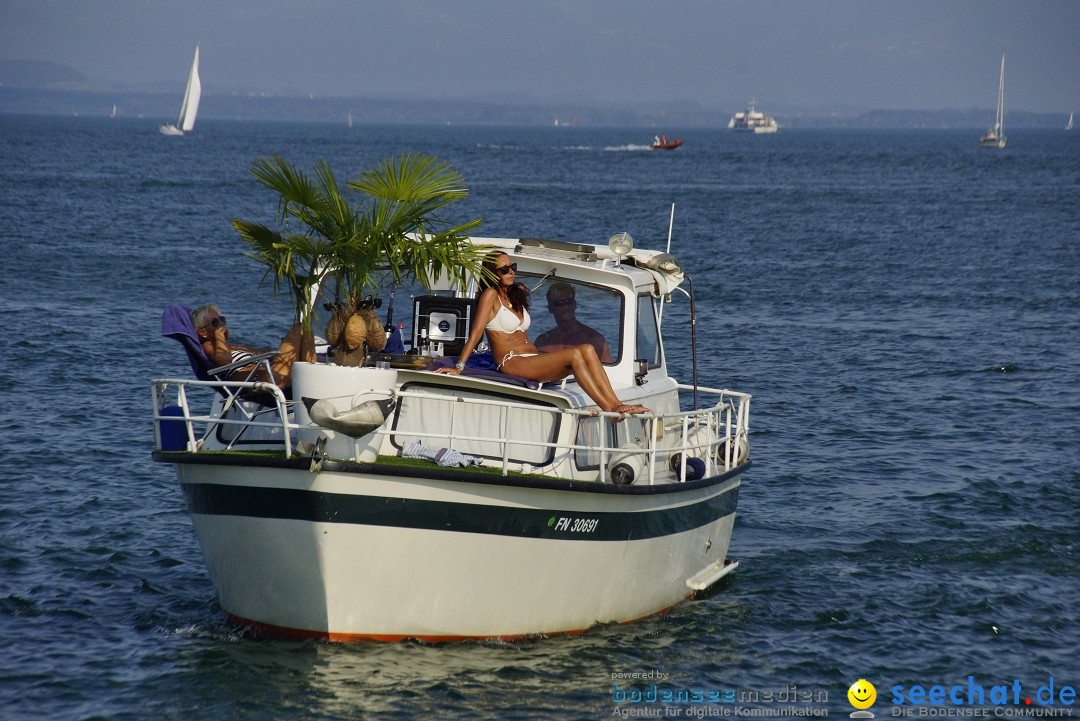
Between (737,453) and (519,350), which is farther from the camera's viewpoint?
(737,453)

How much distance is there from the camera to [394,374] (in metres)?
10.1

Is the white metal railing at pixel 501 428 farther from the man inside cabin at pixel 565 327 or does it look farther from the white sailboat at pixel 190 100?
the white sailboat at pixel 190 100

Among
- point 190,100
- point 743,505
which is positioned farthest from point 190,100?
point 743,505

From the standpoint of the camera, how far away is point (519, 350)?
11.7 metres

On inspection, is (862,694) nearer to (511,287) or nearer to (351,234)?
(511,287)

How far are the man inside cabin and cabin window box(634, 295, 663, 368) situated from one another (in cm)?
42

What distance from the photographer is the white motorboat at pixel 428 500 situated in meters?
9.98

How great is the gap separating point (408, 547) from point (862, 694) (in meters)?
4.30

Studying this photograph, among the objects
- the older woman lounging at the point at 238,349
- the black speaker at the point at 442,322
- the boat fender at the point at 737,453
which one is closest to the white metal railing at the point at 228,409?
the older woman lounging at the point at 238,349

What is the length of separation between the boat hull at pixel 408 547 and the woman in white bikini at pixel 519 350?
35.8 inches

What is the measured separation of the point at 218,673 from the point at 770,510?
827 cm

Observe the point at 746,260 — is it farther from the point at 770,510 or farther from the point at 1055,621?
the point at 1055,621

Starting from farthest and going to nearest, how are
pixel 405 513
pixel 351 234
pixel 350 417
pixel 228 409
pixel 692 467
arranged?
pixel 692 467 < pixel 228 409 < pixel 351 234 < pixel 405 513 < pixel 350 417

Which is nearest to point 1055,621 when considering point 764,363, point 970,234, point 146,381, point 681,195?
point 764,363
